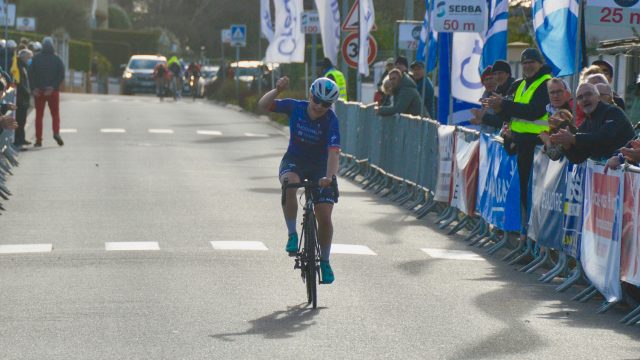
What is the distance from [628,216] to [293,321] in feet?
8.34

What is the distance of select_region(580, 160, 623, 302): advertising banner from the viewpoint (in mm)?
11703

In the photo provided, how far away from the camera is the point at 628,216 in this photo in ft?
37.5

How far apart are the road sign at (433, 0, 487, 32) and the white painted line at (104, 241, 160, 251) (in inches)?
213

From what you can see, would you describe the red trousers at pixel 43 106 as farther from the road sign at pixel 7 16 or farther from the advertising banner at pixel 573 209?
the advertising banner at pixel 573 209

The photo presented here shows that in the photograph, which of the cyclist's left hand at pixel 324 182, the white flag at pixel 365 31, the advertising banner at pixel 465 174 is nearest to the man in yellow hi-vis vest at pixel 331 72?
the white flag at pixel 365 31

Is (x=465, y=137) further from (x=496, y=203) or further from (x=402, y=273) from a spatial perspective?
(x=402, y=273)

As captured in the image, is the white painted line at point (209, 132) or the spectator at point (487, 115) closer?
the spectator at point (487, 115)

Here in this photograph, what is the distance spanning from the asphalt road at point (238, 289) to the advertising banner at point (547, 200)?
0.42 metres

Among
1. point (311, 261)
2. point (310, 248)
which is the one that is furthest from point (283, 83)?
point (311, 261)

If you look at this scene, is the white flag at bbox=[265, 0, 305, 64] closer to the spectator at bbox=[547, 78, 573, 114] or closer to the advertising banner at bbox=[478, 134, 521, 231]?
the advertising banner at bbox=[478, 134, 521, 231]

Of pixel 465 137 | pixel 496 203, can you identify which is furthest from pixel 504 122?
pixel 465 137

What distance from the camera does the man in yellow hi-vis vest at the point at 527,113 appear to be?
582 inches

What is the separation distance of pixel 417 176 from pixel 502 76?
3837mm

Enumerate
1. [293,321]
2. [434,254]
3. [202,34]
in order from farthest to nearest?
1. [202,34]
2. [434,254]
3. [293,321]
